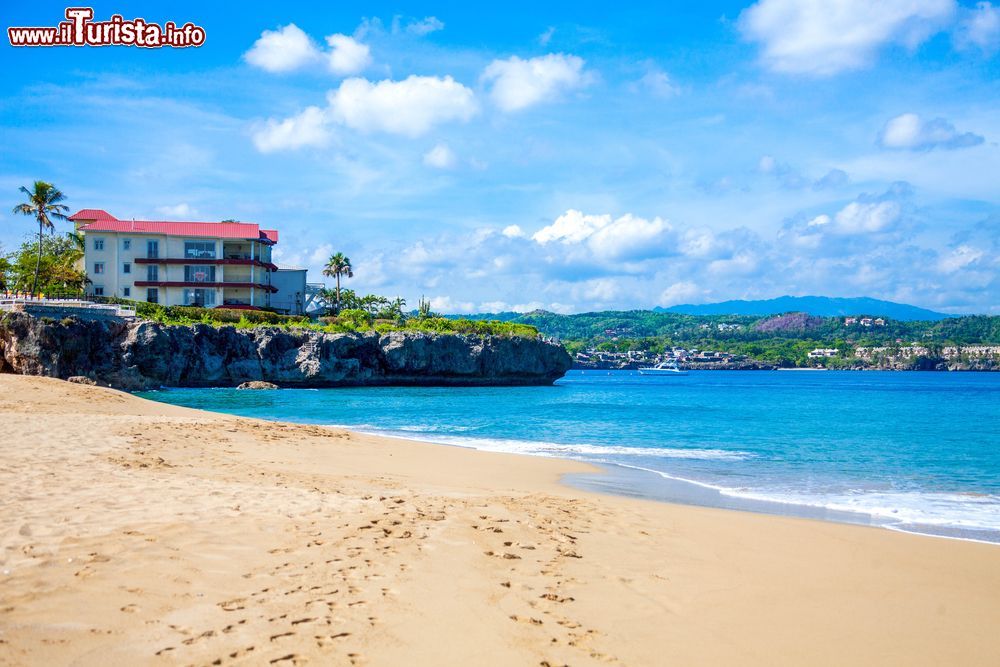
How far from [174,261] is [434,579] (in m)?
74.9

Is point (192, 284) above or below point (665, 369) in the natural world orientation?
above

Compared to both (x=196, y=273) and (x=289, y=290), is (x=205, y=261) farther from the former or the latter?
(x=289, y=290)

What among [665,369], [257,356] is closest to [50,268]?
[257,356]

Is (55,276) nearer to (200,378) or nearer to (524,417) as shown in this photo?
(200,378)

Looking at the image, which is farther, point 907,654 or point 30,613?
point 907,654

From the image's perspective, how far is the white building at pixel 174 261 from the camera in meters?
71.8

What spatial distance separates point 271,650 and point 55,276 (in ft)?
249

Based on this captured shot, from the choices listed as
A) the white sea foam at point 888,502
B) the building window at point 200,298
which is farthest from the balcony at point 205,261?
the white sea foam at point 888,502

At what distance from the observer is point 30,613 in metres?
5.09

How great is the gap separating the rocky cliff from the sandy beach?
4016 cm

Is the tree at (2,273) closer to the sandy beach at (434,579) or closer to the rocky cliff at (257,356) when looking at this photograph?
the rocky cliff at (257,356)

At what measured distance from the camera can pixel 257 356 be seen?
65.5 metres

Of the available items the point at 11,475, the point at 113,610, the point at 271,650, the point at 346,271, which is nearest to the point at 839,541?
the point at 271,650

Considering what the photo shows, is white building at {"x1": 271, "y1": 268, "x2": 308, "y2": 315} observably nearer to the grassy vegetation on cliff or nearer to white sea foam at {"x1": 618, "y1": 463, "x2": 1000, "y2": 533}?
the grassy vegetation on cliff
